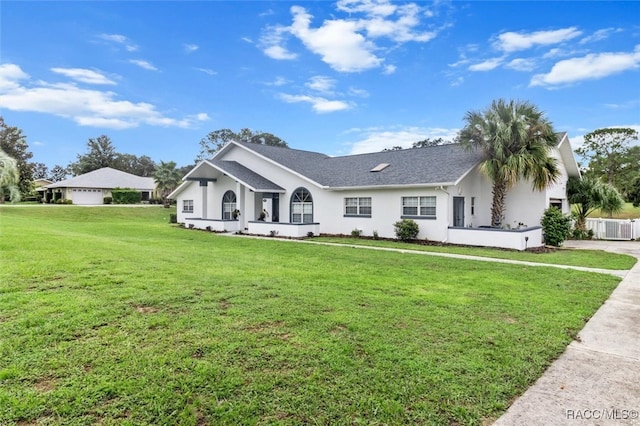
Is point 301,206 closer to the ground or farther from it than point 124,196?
closer to the ground

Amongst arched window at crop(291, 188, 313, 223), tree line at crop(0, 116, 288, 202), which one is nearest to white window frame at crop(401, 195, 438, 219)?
arched window at crop(291, 188, 313, 223)

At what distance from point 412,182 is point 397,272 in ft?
28.0

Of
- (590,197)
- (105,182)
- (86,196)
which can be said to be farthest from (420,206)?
(105,182)

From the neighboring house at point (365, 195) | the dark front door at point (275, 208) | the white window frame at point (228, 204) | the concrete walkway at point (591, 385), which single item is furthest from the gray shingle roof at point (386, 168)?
the concrete walkway at point (591, 385)

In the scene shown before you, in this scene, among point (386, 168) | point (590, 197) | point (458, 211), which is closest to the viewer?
point (458, 211)

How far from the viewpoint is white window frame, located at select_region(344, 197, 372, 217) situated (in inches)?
747

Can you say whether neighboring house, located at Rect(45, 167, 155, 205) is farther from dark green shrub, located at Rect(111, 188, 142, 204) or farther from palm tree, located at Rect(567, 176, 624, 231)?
palm tree, located at Rect(567, 176, 624, 231)

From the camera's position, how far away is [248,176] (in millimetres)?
21938

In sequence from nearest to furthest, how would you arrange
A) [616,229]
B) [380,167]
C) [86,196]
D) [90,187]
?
[616,229] → [380,167] → [90,187] → [86,196]

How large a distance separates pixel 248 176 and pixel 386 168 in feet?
26.3

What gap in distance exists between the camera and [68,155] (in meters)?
76.4

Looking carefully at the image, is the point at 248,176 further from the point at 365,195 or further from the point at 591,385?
the point at 591,385

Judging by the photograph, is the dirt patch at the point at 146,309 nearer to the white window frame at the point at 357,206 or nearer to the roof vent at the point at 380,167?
the white window frame at the point at 357,206

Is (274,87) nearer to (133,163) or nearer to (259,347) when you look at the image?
(259,347)
